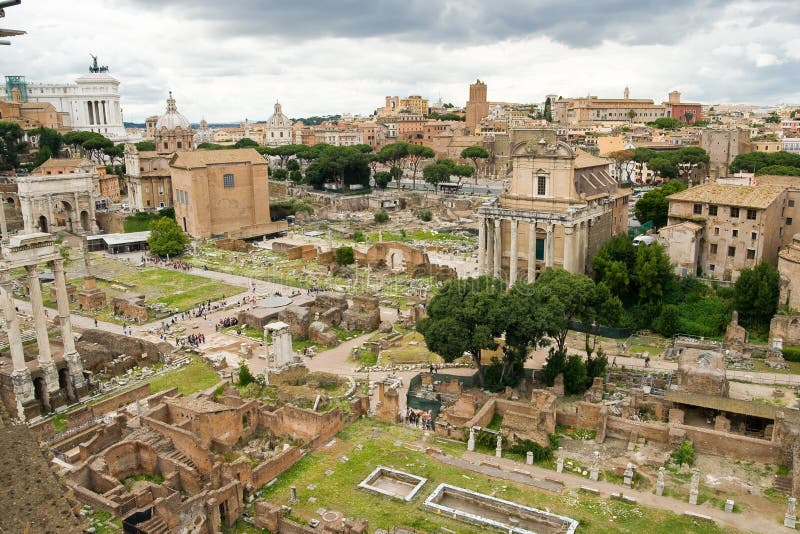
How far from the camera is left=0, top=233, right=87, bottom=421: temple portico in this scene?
1171 inches

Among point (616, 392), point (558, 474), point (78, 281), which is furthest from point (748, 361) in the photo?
point (78, 281)

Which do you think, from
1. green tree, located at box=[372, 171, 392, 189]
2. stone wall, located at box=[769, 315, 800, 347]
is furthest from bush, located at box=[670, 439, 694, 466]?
green tree, located at box=[372, 171, 392, 189]

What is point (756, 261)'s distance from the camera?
39125mm

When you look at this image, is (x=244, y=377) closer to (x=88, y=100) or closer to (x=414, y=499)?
(x=414, y=499)

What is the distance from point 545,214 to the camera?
43.4m

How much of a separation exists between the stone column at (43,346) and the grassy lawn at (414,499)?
14949 mm

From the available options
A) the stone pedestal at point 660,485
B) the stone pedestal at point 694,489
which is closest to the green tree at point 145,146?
the stone pedestal at point 660,485

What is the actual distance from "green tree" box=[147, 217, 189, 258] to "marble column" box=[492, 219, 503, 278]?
3385 centimetres

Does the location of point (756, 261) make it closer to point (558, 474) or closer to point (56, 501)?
point (558, 474)

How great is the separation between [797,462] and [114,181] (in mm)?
90961

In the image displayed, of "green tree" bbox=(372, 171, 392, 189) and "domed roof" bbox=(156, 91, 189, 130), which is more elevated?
"domed roof" bbox=(156, 91, 189, 130)

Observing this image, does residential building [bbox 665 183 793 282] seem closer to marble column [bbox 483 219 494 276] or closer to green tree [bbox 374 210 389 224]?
marble column [bbox 483 219 494 276]

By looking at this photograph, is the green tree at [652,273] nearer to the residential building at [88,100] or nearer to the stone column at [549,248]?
the stone column at [549,248]

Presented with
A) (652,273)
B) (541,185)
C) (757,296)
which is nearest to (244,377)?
(541,185)
